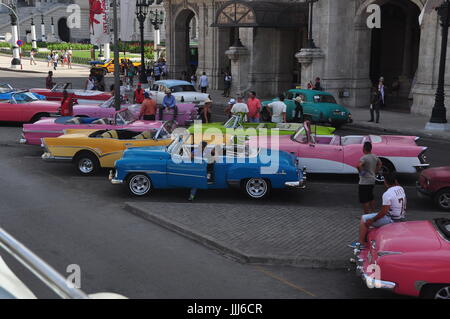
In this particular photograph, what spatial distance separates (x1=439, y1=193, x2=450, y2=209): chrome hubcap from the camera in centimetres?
1134

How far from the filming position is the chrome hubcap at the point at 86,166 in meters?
14.2

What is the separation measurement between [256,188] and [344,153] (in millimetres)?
2572

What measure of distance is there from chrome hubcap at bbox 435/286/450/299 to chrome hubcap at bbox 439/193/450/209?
5.11 metres

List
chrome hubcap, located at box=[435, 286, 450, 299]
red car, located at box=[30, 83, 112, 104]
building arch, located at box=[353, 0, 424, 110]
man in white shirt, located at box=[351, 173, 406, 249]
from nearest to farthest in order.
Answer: chrome hubcap, located at box=[435, 286, 450, 299]
man in white shirt, located at box=[351, 173, 406, 249]
red car, located at box=[30, 83, 112, 104]
building arch, located at box=[353, 0, 424, 110]

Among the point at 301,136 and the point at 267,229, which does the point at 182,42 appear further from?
the point at 267,229

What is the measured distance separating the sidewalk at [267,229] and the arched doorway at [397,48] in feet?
74.8

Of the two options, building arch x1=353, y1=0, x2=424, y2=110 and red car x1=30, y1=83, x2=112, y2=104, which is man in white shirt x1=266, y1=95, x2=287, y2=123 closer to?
red car x1=30, y1=83, x2=112, y2=104

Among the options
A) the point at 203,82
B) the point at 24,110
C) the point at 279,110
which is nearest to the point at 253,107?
the point at 279,110

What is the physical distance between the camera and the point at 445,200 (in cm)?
1136

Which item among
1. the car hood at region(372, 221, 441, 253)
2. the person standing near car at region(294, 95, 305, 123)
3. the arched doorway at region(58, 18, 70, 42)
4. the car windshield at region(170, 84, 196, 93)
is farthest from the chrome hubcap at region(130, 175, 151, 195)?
the arched doorway at region(58, 18, 70, 42)

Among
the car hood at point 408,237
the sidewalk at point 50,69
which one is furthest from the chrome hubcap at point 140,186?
the sidewalk at point 50,69

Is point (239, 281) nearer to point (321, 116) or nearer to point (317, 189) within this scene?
point (317, 189)

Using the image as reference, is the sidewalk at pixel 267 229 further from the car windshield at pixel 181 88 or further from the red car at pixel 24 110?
the car windshield at pixel 181 88
